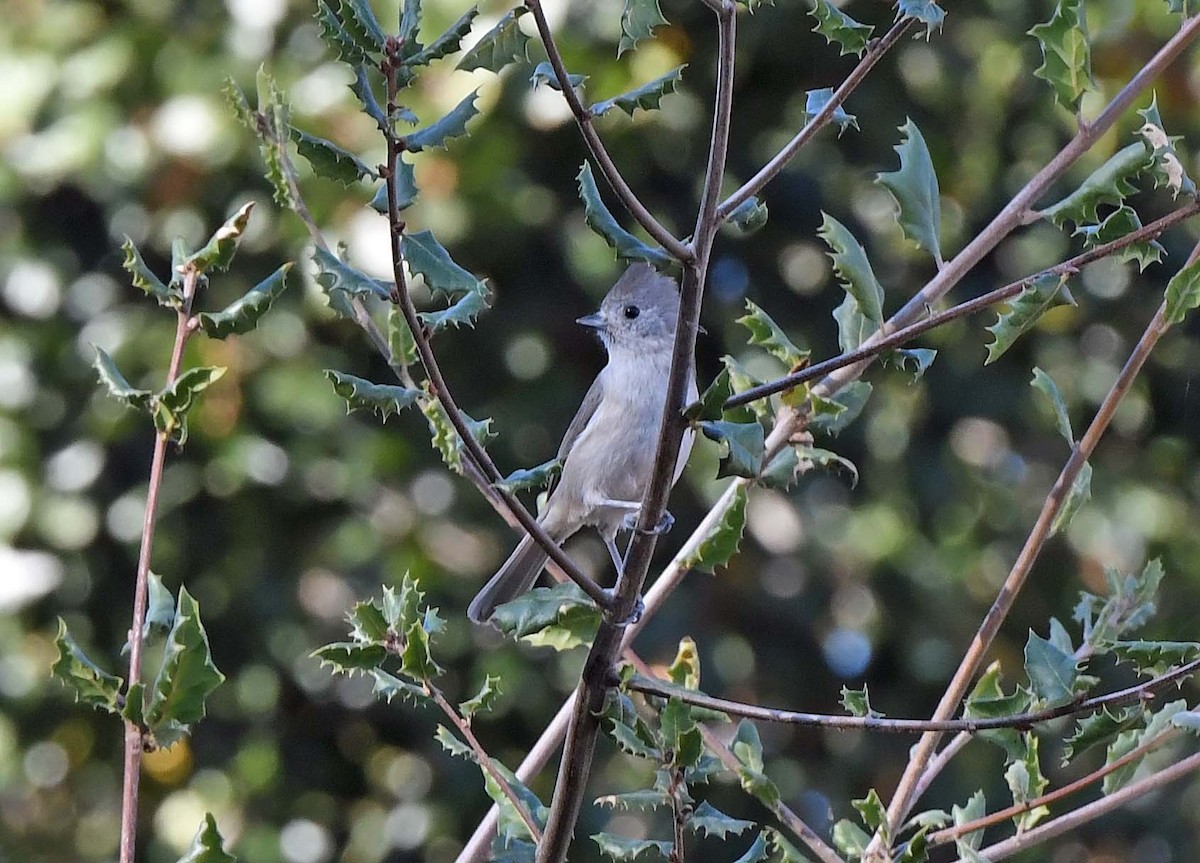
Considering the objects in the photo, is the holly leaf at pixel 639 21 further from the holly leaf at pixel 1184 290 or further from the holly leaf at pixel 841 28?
the holly leaf at pixel 1184 290

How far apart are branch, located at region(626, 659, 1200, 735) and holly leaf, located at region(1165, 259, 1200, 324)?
0.47m

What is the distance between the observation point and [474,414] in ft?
15.1

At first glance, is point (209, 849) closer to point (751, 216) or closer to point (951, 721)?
point (951, 721)

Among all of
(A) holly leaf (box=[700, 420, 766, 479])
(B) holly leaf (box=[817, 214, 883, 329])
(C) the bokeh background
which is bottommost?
(C) the bokeh background

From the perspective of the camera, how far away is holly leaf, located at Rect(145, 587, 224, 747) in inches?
62.0

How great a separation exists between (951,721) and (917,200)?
0.65m

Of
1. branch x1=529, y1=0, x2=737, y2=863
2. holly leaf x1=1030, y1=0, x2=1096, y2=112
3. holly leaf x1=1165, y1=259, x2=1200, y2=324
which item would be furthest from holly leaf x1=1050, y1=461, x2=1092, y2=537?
branch x1=529, y1=0, x2=737, y2=863

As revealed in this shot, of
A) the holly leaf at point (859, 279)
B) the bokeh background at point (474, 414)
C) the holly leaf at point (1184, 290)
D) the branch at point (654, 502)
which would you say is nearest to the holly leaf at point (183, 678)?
Result: the branch at point (654, 502)

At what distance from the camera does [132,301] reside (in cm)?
470

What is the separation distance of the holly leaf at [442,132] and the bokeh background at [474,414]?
9.24 feet

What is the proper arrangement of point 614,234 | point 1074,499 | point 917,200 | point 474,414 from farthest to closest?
point 474,414 < point 1074,499 < point 917,200 < point 614,234

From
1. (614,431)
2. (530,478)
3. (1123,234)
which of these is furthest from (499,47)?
(614,431)

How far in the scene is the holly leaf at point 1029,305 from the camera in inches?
62.7

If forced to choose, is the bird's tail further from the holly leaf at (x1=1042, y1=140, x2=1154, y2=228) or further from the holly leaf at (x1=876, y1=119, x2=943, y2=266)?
the holly leaf at (x1=1042, y1=140, x2=1154, y2=228)
